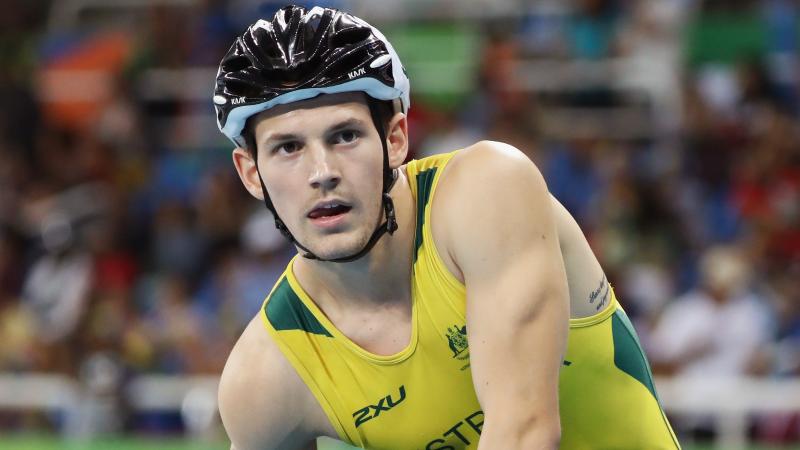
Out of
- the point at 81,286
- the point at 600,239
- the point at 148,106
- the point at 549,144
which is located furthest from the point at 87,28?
the point at 600,239

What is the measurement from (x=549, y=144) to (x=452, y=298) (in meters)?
7.27

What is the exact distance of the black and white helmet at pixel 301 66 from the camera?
3.86 metres

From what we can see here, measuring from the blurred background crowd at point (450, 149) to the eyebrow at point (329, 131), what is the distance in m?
5.48

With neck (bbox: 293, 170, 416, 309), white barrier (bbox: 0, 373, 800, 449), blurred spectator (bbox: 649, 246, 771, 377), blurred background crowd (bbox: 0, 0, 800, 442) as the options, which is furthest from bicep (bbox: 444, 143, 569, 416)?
blurred spectator (bbox: 649, 246, 771, 377)

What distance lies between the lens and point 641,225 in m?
Answer: 10.4

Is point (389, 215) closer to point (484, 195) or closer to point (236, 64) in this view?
point (484, 195)

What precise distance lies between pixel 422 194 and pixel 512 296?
1.83 ft

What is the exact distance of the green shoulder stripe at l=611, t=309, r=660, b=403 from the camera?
424cm

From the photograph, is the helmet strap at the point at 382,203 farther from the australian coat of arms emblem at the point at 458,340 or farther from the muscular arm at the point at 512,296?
the australian coat of arms emblem at the point at 458,340

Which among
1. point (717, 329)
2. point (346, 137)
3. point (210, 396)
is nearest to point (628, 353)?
point (346, 137)

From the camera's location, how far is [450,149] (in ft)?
35.9

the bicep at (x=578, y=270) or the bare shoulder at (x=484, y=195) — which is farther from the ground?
the bare shoulder at (x=484, y=195)

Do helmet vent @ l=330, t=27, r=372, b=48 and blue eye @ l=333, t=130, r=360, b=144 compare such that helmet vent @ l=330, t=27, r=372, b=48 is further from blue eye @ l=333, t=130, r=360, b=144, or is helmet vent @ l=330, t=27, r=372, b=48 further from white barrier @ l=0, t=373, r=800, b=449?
white barrier @ l=0, t=373, r=800, b=449

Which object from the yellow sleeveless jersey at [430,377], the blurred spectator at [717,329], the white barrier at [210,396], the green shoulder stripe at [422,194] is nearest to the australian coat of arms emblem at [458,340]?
the yellow sleeveless jersey at [430,377]
